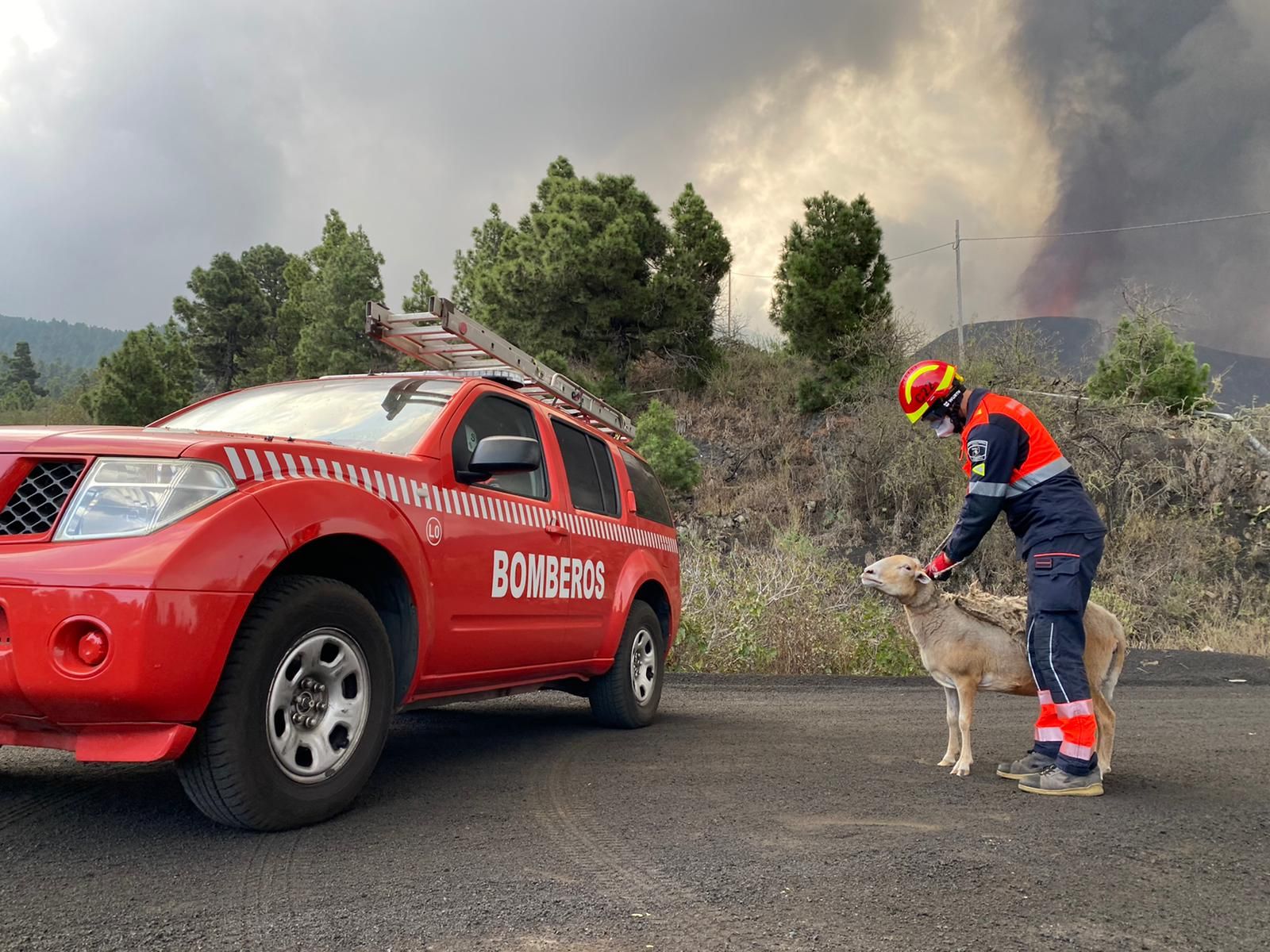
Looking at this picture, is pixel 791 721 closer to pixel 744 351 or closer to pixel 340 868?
pixel 340 868

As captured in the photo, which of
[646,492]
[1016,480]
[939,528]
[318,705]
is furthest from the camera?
[939,528]

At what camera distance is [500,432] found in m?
5.22

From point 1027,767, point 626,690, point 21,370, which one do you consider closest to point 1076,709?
point 1027,767

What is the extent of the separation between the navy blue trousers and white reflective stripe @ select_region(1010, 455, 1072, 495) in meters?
0.30

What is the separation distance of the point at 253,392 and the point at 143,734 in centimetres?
266

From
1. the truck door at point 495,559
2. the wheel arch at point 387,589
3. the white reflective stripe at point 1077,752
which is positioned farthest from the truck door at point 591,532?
the white reflective stripe at point 1077,752

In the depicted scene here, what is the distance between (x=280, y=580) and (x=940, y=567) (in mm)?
3360

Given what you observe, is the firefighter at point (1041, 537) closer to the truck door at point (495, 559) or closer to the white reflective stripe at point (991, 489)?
the white reflective stripe at point (991, 489)

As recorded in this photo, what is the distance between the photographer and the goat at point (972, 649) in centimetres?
502

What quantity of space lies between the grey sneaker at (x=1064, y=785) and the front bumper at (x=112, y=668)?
378 centimetres

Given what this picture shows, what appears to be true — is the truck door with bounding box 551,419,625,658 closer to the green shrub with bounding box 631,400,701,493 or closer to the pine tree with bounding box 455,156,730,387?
the green shrub with bounding box 631,400,701,493

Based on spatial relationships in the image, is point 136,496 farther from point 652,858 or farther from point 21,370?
point 21,370

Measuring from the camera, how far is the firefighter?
4590mm

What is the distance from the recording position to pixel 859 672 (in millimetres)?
10781
